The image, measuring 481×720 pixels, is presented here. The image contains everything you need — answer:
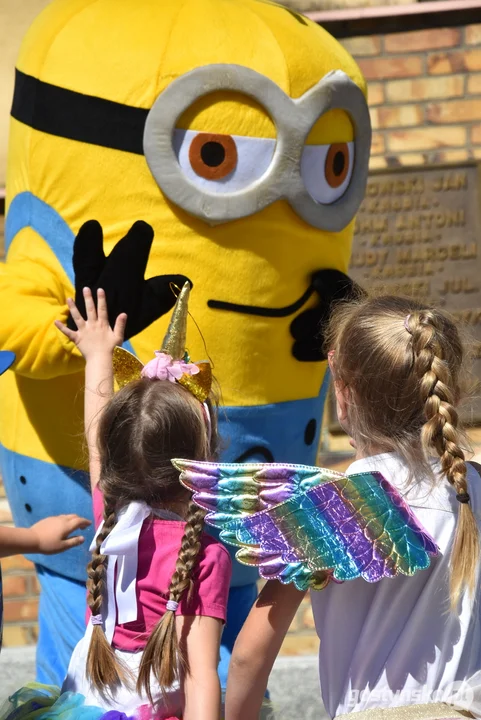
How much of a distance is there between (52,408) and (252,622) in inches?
45.1

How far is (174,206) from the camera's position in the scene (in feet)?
8.27

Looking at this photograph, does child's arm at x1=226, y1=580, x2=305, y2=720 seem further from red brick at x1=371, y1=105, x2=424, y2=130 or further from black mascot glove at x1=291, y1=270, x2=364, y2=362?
red brick at x1=371, y1=105, x2=424, y2=130

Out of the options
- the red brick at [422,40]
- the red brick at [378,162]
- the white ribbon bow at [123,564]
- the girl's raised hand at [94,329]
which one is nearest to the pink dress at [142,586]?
the white ribbon bow at [123,564]

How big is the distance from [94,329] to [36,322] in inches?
8.3

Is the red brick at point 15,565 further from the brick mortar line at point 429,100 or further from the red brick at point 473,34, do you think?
the red brick at point 473,34

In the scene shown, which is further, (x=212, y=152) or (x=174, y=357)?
(x=212, y=152)

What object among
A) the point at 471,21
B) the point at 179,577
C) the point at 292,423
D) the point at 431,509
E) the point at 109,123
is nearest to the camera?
the point at 431,509

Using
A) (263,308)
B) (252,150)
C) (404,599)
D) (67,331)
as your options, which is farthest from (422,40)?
(404,599)

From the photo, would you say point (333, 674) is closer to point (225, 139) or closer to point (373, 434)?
point (373, 434)

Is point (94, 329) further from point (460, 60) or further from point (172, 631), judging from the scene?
point (460, 60)

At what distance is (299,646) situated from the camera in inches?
171

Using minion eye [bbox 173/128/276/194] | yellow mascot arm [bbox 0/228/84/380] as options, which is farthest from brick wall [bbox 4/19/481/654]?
yellow mascot arm [bbox 0/228/84/380]

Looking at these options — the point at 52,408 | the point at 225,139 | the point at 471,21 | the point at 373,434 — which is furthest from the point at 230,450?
the point at 471,21

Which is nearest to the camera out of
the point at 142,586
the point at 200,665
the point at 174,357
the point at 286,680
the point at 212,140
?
the point at 200,665
